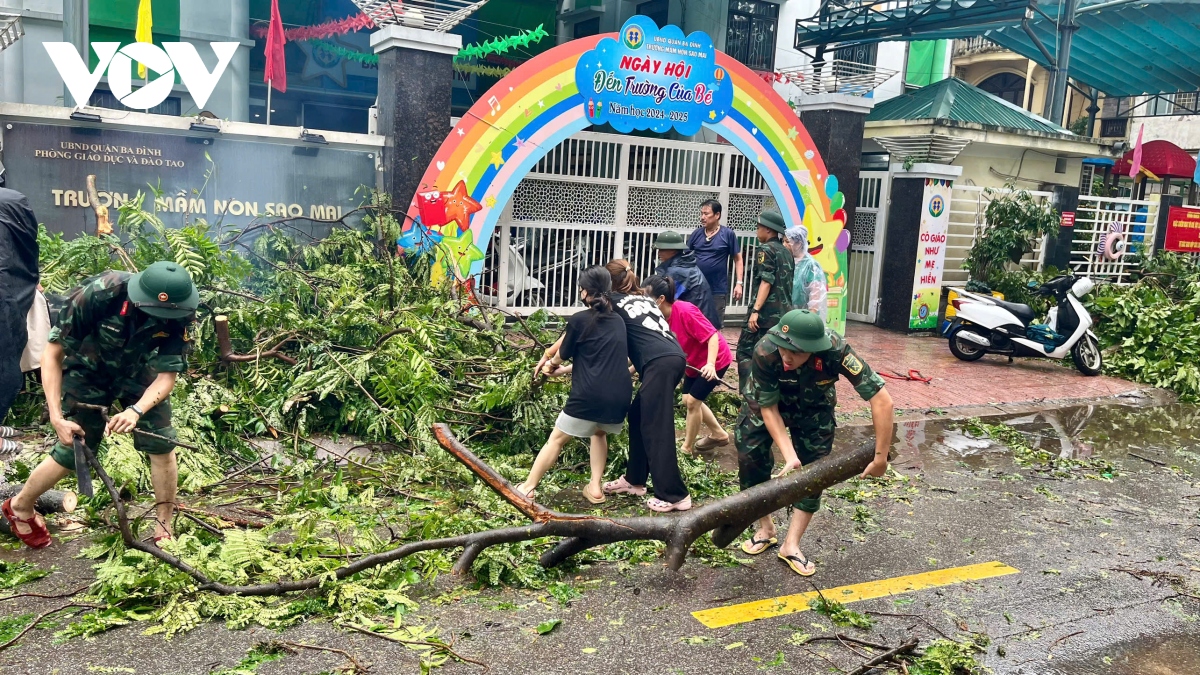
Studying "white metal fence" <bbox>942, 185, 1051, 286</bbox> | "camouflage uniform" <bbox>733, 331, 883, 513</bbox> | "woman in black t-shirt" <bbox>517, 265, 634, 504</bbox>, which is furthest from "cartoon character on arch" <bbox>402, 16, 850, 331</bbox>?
"camouflage uniform" <bbox>733, 331, 883, 513</bbox>

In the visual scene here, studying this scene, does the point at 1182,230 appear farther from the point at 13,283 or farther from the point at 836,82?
the point at 13,283

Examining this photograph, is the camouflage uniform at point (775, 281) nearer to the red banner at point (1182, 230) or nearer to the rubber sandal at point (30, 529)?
the rubber sandal at point (30, 529)

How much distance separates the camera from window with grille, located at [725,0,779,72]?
17.5 metres

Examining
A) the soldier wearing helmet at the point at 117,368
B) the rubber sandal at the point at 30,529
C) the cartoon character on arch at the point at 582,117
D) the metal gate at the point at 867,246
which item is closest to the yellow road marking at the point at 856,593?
the soldier wearing helmet at the point at 117,368

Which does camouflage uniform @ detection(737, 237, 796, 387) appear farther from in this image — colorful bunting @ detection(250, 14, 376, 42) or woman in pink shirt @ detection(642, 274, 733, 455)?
colorful bunting @ detection(250, 14, 376, 42)

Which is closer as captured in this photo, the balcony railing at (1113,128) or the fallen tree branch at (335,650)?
the fallen tree branch at (335,650)

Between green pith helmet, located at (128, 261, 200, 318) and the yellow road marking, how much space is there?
2.76 m

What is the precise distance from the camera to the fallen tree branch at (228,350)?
6.45 meters

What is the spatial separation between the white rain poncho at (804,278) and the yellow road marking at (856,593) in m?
3.37

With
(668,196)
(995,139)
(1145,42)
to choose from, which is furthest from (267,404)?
(1145,42)

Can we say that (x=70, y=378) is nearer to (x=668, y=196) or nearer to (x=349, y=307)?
(x=349, y=307)

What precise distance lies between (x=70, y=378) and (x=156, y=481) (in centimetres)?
64

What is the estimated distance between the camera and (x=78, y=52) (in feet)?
27.2

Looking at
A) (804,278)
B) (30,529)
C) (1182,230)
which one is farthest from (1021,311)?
(30,529)
